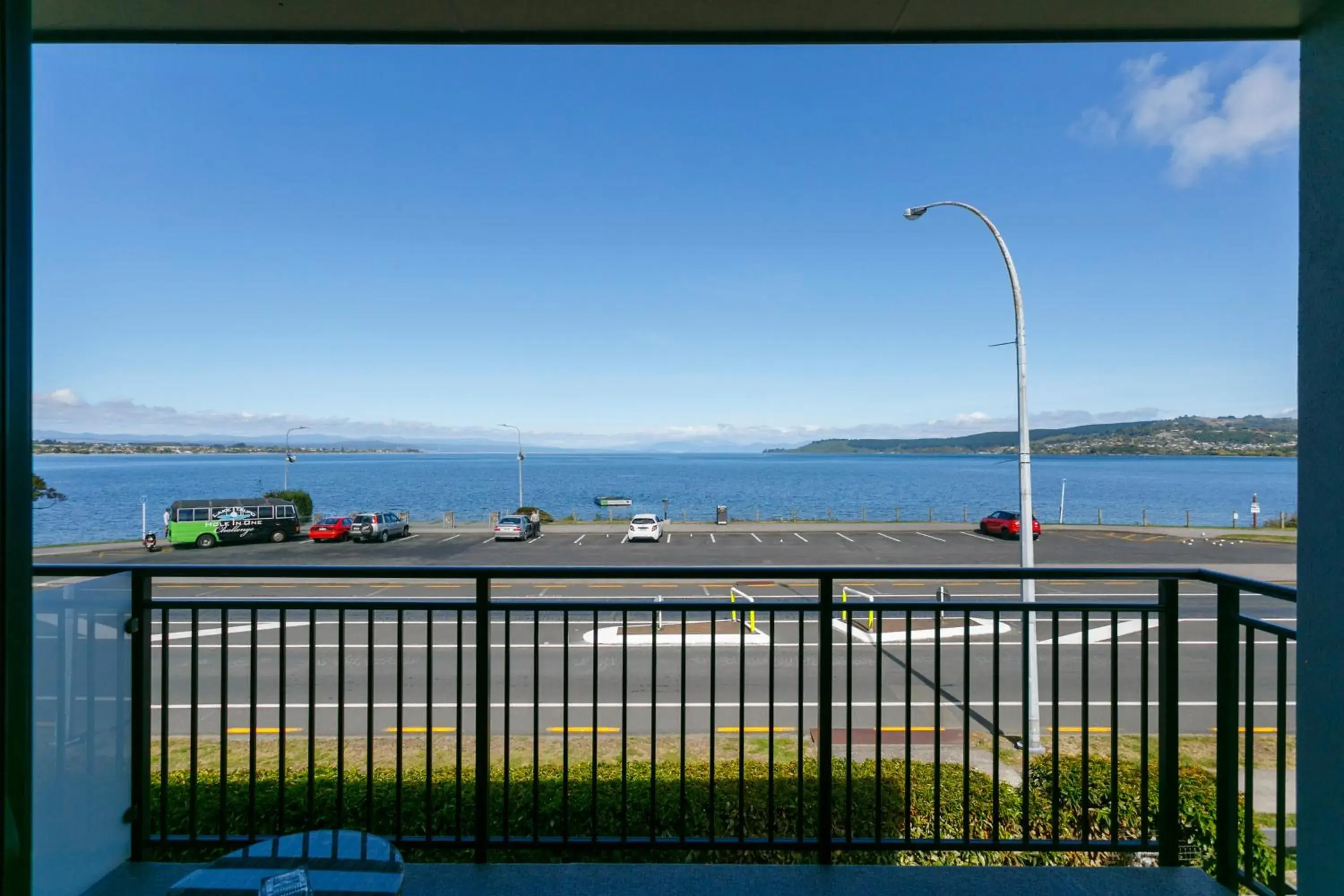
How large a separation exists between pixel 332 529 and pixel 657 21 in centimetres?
2424

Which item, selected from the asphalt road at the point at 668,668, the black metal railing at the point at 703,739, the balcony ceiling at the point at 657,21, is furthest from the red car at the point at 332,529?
the balcony ceiling at the point at 657,21

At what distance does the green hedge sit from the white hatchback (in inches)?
682

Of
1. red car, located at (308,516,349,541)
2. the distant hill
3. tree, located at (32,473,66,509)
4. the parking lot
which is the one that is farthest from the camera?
the distant hill

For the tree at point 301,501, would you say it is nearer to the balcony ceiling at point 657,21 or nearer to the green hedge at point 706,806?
the green hedge at point 706,806

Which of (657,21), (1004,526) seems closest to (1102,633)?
(657,21)

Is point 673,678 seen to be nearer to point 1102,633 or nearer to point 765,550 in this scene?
point 1102,633

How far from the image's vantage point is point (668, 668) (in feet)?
25.3

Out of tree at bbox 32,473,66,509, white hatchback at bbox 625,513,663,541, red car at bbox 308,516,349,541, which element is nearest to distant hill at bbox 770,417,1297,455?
tree at bbox 32,473,66,509

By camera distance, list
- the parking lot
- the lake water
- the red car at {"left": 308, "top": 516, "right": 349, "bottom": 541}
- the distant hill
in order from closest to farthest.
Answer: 1. the parking lot
2. the red car at {"left": 308, "top": 516, "right": 349, "bottom": 541}
3. the distant hill
4. the lake water

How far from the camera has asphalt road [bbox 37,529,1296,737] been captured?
2830 millimetres

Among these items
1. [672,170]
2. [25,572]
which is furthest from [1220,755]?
[672,170]

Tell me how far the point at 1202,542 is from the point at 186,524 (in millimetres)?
34649

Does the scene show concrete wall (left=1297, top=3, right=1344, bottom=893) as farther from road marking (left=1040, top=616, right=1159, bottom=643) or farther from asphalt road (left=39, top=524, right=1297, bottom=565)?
asphalt road (left=39, top=524, right=1297, bottom=565)

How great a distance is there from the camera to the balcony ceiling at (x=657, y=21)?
5.66 ft
